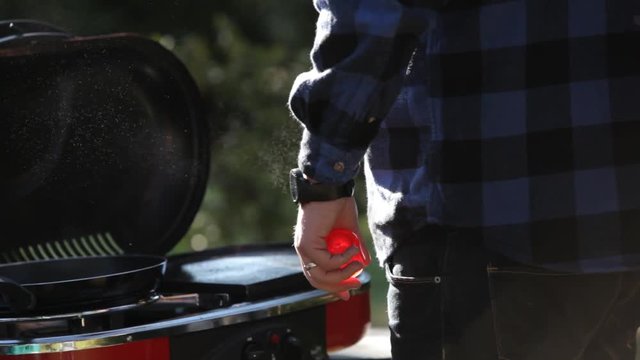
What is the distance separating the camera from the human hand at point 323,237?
4.47 feet

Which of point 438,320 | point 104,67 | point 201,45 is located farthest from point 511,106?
point 201,45

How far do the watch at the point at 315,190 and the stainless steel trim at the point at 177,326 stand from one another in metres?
0.44

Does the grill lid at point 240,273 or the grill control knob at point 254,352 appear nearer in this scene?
the grill control knob at point 254,352

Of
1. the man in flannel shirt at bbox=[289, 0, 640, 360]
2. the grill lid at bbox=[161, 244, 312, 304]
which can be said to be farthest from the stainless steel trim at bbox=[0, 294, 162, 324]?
the man in flannel shirt at bbox=[289, 0, 640, 360]

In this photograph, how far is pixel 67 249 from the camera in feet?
7.22

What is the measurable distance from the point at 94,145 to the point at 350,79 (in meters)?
0.98

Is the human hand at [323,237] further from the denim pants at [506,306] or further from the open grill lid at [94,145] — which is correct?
the open grill lid at [94,145]

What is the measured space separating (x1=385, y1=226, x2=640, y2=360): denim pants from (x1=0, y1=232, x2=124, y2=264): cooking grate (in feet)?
3.25

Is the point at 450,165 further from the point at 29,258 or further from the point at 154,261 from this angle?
the point at 29,258

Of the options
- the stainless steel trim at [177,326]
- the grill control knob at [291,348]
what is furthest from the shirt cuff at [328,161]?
the grill control knob at [291,348]

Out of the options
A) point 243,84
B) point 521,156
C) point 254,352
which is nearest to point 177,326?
point 254,352

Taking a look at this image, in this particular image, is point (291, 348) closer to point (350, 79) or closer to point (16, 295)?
point (16, 295)

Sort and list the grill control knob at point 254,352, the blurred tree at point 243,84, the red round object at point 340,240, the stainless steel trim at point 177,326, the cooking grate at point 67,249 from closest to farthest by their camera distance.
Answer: the red round object at point 340,240 → the stainless steel trim at point 177,326 → the grill control knob at point 254,352 → the cooking grate at point 67,249 → the blurred tree at point 243,84

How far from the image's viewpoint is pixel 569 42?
1344 millimetres
